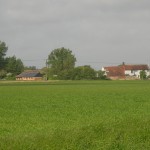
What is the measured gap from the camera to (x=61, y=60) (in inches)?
6363

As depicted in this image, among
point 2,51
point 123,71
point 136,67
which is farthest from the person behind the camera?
point 136,67

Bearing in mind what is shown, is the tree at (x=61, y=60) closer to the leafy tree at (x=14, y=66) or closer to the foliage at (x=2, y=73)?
the leafy tree at (x=14, y=66)

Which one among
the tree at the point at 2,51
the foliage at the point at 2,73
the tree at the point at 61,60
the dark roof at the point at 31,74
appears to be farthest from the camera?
the dark roof at the point at 31,74

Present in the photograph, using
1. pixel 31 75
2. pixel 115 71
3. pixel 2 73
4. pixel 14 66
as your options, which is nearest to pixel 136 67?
pixel 115 71

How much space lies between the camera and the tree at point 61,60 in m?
158

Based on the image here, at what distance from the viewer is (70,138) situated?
411 inches

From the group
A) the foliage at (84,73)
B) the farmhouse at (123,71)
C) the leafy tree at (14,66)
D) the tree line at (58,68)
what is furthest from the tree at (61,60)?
the farmhouse at (123,71)

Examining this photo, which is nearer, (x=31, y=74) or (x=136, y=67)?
(x=31, y=74)

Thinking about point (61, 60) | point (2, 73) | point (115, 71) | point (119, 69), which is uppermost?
point (61, 60)

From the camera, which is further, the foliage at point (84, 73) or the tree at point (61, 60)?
the tree at point (61, 60)

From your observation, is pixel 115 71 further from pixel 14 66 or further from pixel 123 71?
pixel 14 66

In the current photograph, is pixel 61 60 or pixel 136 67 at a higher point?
pixel 61 60

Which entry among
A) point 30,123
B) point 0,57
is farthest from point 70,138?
point 0,57

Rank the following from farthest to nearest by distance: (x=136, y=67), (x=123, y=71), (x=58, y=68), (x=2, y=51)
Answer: (x=136, y=67) → (x=123, y=71) → (x=58, y=68) → (x=2, y=51)
